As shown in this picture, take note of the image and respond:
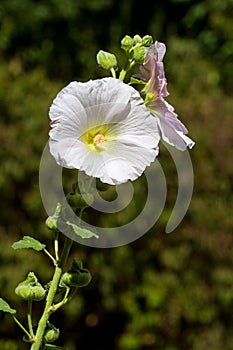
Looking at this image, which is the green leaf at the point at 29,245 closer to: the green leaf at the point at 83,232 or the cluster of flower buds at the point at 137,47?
the green leaf at the point at 83,232

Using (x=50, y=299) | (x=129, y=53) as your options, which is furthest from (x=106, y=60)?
(x=50, y=299)

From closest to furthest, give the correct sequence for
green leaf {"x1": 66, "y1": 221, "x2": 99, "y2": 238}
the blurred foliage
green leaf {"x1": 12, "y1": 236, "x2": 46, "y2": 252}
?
green leaf {"x1": 66, "y1": 221, "x2": 99, "y2": 238}, green leaf {"x1": 12, "y1": 236, "x2": 46, "y2": 252}, the blurred foliage

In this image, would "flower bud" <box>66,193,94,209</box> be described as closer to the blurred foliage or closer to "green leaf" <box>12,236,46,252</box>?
"green leaf" <box>12,236,46,252</box>

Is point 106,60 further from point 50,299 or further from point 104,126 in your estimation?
point 50,299

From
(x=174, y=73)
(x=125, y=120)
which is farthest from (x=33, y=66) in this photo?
(x=125, y=120)

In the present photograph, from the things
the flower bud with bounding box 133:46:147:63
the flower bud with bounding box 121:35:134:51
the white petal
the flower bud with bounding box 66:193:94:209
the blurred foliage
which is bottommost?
the blurred foliage

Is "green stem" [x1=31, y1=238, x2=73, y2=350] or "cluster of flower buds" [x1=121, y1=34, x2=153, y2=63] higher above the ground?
"cluster of flower buds" [x1=121, y1=34, x2=153, y2=63]

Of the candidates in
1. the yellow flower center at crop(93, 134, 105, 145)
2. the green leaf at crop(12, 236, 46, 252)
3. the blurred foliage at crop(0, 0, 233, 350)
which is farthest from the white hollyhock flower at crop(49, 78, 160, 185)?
the blurred foliage at crop(0, 0, 233, 350)
